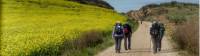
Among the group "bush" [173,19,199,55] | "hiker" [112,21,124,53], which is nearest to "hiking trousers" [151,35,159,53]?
"bush" [173,19,199,55]

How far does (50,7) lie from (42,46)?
169 ft

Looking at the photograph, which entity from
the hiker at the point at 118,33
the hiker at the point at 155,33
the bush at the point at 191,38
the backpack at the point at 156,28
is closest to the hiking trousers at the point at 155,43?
the hiker at the point at 155,33

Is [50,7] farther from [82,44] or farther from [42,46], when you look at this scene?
[42,46]

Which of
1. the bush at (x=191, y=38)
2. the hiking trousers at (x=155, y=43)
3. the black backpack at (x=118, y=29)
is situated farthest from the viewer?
the black backpack at (x=118, y=29)

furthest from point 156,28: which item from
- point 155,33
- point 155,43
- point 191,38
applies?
point 191,38

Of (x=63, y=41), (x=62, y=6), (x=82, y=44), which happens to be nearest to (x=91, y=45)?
(x=82, y=44)

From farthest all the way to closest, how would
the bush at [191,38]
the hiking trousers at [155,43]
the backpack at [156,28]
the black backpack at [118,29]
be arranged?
the black backpack at [118,29] → the hiking trousers at [155,43] → the backpack at [156,28] → the bush at [191,38]

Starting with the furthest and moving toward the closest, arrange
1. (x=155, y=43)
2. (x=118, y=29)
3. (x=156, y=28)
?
(x=118, y=29)
(x=155, y=43)
(x=156, y=28)

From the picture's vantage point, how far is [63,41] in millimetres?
25422

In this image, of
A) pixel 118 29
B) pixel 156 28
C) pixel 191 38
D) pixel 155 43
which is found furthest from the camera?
pixel 118 29

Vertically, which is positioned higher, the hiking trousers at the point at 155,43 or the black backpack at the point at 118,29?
the black backpack at the point at 118,29

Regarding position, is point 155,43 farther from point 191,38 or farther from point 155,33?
point 191,38

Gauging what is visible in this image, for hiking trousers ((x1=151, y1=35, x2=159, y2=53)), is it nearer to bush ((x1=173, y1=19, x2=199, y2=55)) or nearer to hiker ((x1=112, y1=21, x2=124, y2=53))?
bush ((x1=173, y1=19, x2=199, y2=55))

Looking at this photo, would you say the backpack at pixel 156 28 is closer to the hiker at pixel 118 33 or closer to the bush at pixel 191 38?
the bush at pixel 191 38
